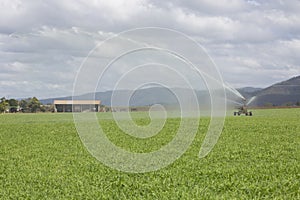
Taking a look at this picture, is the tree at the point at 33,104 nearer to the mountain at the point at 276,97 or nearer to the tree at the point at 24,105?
the tree at the point at 24,105

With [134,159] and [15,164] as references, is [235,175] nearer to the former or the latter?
[134,159]

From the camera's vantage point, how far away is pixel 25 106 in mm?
86875

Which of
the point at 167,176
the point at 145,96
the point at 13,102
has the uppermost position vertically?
the point at 13,102

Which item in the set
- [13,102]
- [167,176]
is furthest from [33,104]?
[167,176]

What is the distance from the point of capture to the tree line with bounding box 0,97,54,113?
275 feet

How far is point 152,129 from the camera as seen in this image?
693 inches

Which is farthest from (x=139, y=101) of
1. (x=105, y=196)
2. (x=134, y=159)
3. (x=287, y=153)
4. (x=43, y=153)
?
(x=105, y=196)

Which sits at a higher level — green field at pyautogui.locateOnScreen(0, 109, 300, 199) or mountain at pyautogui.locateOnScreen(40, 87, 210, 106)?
mountain at pyautogui.locateOnScreen(40, 87, 210, 106)

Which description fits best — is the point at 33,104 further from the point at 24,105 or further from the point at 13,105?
the point at 13,105

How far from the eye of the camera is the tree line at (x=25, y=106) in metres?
83.8

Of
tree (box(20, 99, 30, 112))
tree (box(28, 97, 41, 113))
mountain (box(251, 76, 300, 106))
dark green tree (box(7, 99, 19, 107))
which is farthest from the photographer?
dark green tree (box(7, 99, 19, 107))

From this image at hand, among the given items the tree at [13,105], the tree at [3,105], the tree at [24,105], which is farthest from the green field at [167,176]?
the tree at [24,105]

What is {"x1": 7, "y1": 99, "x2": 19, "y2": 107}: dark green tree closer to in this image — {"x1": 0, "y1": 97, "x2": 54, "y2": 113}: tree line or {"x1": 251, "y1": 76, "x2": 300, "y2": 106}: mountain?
{"x1": 0, "y1": 97, "x2": 54, "y2": 113}: tree line

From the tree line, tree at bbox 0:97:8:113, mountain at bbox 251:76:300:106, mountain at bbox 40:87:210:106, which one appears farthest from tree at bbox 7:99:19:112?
mountain at bbox 40:87:210:106
